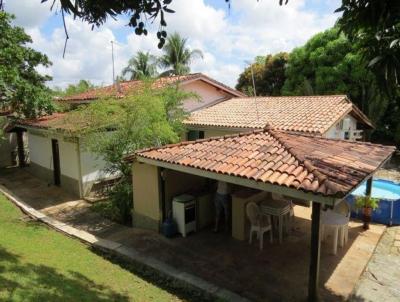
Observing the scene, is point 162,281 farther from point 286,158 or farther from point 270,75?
point 270,75

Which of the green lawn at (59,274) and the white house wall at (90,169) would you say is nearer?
the green lawn at (59,274)

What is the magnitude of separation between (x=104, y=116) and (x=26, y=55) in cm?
713

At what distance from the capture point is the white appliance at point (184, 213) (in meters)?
10.8

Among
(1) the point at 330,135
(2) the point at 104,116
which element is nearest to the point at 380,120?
(1) the point at 330,135

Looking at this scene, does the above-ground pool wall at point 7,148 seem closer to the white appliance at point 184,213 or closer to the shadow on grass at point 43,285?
the shadow on grass at point 43,285

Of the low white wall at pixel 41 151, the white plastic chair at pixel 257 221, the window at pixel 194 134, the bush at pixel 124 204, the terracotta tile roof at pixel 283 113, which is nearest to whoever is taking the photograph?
the white plastic chair at pixel 257 221

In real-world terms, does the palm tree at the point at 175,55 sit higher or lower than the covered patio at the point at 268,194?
higher

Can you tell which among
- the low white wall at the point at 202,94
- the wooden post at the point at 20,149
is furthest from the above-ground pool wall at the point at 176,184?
the wooden post at the point at 20,149

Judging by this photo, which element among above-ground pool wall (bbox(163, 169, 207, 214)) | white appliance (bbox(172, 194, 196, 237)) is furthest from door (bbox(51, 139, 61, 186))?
white appliance (bbox(172, 194, 196, 237))

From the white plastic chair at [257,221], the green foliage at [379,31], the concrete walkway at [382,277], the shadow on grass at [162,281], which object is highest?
the green foliage at [379,31]

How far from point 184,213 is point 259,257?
271 centimetres

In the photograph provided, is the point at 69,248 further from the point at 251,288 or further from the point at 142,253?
the point at 251,288

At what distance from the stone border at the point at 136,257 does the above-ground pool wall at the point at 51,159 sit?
2.45m

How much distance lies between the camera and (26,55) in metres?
17.3
